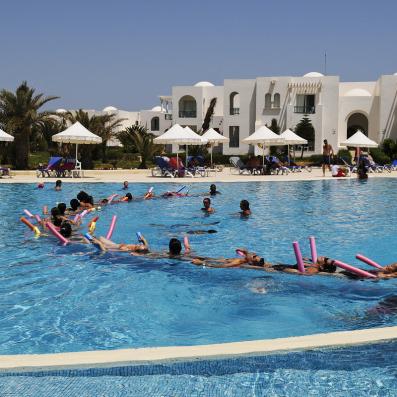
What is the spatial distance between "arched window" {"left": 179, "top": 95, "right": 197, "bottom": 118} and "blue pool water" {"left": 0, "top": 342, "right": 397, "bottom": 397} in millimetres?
42452

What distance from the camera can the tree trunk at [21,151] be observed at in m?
30.1

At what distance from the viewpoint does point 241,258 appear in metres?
8.15

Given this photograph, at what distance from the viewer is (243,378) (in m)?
4.05

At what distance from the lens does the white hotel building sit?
40.8 meters

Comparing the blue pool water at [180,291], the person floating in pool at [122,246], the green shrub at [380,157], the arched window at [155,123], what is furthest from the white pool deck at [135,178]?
the arched window at [155,123]

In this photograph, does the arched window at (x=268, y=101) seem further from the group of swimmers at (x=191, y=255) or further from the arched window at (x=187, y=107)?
the group of swimmers at (x=191, y=255)

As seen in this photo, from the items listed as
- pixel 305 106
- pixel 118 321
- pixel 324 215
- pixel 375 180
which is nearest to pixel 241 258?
pixel 118 321

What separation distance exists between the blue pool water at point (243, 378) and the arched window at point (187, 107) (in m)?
42.5

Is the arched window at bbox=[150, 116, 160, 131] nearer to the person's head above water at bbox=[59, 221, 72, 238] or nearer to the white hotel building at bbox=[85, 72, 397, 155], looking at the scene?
the white hotel building at bbox=[85, 72, 397, 155]

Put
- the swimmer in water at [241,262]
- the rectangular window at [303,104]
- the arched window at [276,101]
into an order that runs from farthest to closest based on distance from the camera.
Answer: the arched window at [276,101] < the rectangular window at [303,104] < the swimmer in water at [241,262]

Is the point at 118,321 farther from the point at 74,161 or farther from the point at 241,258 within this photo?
the point at 74,161

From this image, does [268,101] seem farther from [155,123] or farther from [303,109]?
[155,123]

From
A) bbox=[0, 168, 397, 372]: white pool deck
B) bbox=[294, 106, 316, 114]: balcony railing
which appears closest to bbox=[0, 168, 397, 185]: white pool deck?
bbox=[294, 106, 316, 114]: balcony railing

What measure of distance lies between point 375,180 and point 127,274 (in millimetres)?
18389
